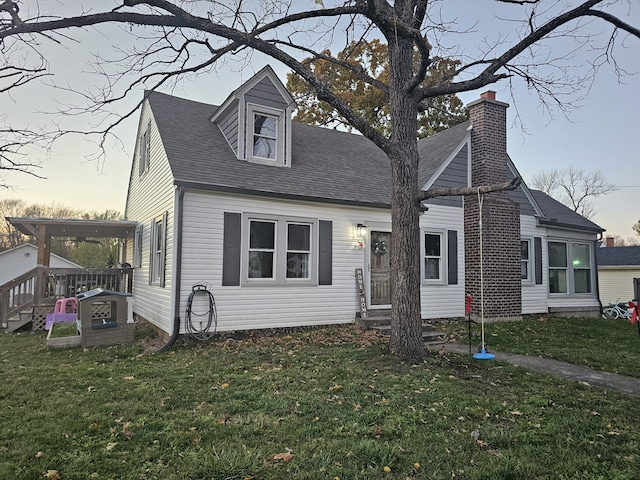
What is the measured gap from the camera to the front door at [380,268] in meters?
10.4

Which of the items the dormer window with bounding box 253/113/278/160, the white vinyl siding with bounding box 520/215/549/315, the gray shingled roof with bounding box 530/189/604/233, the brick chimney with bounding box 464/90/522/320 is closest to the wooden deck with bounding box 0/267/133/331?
the dormer window with bounding box 253/113/278/160

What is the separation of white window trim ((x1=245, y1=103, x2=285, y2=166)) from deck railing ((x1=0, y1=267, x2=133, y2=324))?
5.15 metres

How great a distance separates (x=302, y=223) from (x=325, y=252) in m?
0.89

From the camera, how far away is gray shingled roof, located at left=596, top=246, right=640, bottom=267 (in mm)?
23155

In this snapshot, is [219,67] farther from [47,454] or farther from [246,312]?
[47,454]

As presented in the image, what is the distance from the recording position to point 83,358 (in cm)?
682

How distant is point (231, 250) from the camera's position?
8492 mm

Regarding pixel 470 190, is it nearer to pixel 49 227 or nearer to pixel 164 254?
pixel 164 254

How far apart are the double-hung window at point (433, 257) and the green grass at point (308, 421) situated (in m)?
4.91

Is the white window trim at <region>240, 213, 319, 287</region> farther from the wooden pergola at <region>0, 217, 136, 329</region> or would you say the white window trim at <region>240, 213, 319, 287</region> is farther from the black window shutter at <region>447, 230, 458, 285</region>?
the wooden pergola at <region>0, 217, 136, 329</region>

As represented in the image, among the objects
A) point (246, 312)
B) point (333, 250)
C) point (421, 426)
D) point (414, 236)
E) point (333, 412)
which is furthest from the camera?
point (333, 250)

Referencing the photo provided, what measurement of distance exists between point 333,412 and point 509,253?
9.21 metres

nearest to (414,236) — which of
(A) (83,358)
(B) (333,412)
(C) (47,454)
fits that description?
(B) (333,412)

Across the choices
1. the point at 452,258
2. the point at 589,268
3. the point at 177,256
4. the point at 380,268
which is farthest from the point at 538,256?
the point at 177,256
